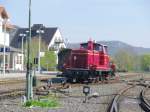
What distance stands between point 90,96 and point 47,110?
268 inches

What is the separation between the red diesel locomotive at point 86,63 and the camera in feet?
123

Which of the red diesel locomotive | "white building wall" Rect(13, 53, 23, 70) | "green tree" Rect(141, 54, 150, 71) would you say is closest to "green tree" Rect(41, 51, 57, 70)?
"white building wall" Rect(13, 53, 23, 70)

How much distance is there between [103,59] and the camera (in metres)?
40.2

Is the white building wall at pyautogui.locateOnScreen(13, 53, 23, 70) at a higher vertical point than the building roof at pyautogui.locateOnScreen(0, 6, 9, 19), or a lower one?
lower

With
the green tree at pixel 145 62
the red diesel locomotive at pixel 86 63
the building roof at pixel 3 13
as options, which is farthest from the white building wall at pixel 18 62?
the green tree at pixel 145 62

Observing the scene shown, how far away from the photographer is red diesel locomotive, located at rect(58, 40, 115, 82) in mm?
37562

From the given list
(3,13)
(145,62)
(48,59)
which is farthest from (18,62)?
(145,62)

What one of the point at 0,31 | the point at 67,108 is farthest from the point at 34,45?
the point at 67,108

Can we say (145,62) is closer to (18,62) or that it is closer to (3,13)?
(18,62)

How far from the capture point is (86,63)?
3816cm

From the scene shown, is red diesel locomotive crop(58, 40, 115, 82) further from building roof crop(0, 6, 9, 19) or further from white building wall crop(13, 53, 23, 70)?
white building wall crop(13, 53, 23, 70)

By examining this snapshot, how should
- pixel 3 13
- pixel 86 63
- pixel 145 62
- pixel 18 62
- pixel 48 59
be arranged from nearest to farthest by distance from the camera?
pixel 86 63, pixel 3 13, pixel 18 62, pixel 48 59, pixel 145 62

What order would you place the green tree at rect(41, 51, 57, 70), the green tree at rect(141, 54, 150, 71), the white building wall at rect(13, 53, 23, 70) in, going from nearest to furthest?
the white building wall at rect(13, 53, 23, 70), the green tree at rect(41, 51, 57, 70), the green tree at rect(141, 54, 150, 71)

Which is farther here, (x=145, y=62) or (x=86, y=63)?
(x=145, y=62)
